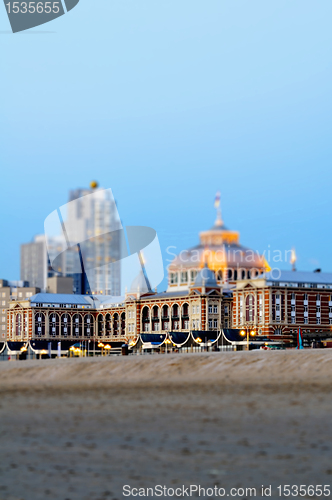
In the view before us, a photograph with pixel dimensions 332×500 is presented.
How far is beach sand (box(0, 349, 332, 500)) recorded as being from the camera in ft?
61.6

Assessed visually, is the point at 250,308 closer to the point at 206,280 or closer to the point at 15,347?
the point at 206,280

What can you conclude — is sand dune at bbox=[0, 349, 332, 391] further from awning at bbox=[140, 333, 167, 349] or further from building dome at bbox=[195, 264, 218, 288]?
building dome at bbox=[195, 264, 218, 288]

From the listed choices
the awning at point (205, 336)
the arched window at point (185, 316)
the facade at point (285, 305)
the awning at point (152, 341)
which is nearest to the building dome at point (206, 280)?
the arched window at point (185, 316)

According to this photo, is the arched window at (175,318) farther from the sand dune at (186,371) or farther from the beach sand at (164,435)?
the beach sand at (164,435)

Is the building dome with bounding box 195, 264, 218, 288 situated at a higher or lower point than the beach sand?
higher

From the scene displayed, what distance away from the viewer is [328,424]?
2716cm

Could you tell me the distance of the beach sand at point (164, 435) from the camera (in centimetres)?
1878

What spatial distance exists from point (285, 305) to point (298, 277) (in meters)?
8.09

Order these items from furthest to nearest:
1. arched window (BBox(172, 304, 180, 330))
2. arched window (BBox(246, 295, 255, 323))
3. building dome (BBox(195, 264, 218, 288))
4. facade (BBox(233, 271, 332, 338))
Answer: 1. arched window (BBox(172, 304, 180, 330))
2. building dome (BBox(195, 264, 218, 288))
3. arched window (BBox(246, 295, 255, 323))
4. facade (BBox(233, 271, 332, 338))

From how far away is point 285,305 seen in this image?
168 metres

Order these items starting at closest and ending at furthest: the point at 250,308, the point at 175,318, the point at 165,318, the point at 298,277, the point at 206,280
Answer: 1. the point at 250,308
2. the point at 298,277
3. the point at 206,280
4. the point at 175,318
5. the point at 165,318

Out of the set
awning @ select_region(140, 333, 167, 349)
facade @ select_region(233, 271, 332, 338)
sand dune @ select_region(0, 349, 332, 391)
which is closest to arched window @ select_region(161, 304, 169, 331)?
facade @ select_region(233, 271, 332, 338)

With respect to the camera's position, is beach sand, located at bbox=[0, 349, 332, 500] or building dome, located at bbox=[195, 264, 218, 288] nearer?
beach sand, located at bbox=[0, 349, 332, 500]

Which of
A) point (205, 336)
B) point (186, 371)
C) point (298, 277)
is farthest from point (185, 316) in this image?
point (186, 371)
